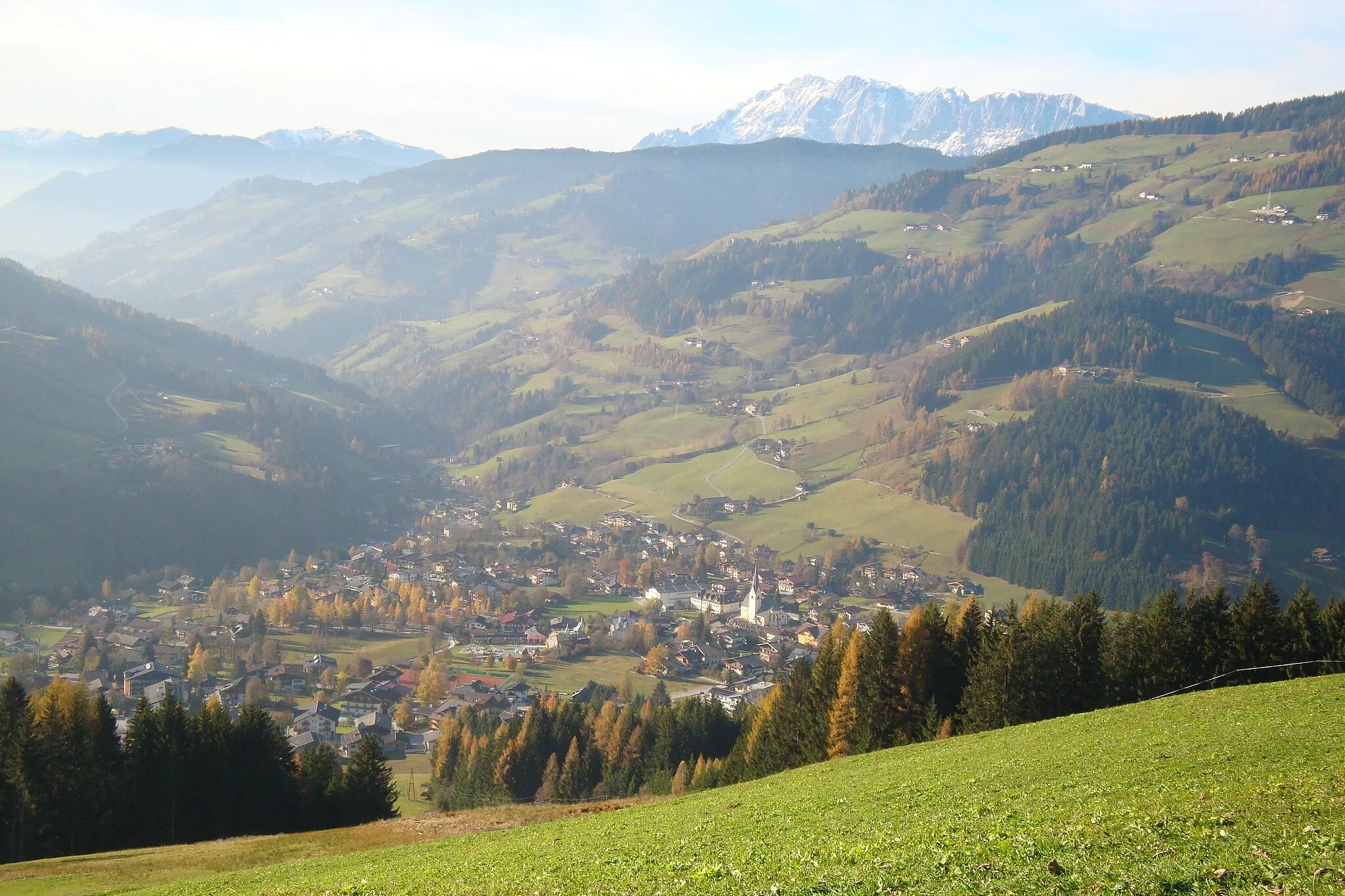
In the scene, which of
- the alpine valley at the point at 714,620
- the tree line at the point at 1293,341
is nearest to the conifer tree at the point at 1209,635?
the alpine valley at the point at 714,620

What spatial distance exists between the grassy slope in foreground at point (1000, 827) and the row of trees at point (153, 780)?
1753cm

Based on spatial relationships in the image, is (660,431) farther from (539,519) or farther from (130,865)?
(130,865)

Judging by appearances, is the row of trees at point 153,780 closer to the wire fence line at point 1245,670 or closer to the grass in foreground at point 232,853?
the grass in foreground at point 232,853

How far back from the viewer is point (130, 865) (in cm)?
3030

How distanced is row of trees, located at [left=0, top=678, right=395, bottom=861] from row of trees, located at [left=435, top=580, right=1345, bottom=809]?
1183 centimetres

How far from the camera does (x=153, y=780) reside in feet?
138

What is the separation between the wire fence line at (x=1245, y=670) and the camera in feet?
123

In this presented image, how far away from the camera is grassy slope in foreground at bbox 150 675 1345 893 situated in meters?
13.7

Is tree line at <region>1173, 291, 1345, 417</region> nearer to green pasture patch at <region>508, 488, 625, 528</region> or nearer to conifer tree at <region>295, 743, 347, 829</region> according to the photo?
green pasture patch at <region>508, 488, 625, 528</region>

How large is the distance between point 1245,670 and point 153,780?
48.1 metres

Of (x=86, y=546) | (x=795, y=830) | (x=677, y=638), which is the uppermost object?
(x=795, y=830)

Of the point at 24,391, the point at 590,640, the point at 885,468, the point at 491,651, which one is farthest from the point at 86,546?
the point at 885,468

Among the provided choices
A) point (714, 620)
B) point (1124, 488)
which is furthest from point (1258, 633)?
point (1124, 488)

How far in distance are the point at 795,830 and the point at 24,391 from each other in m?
154
